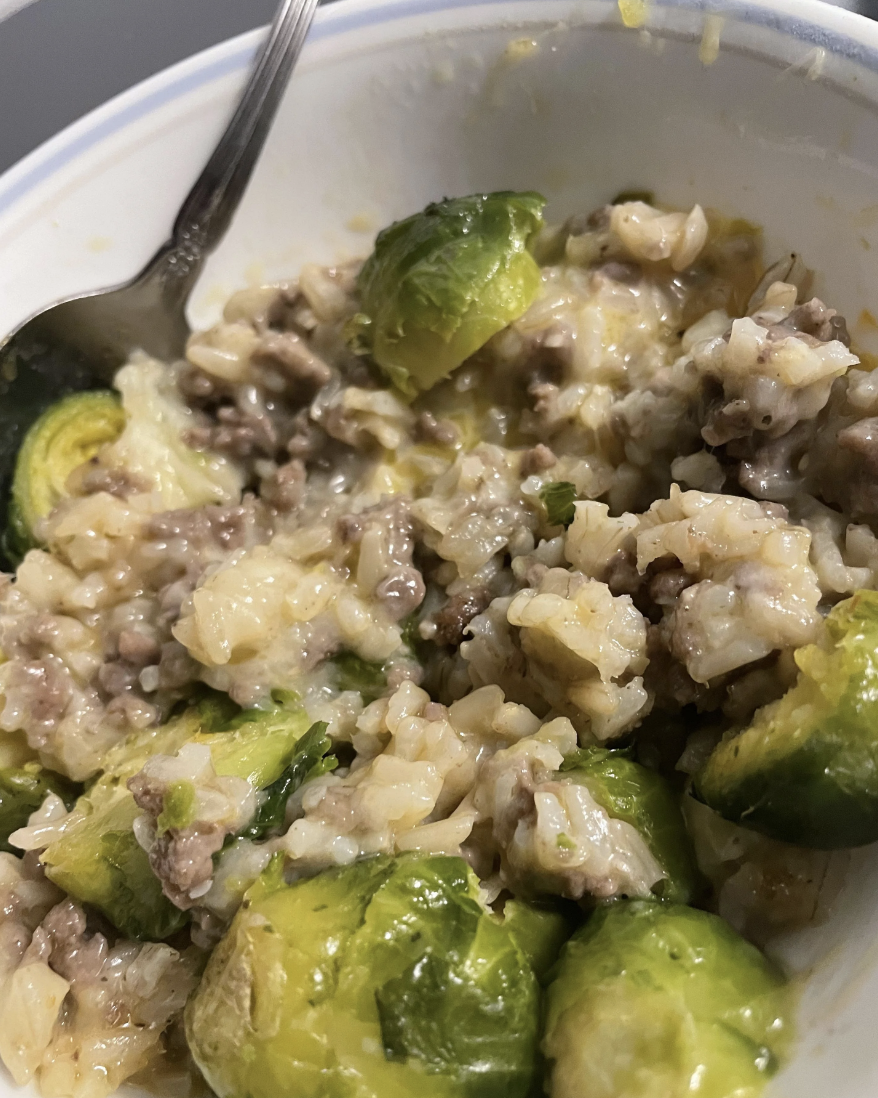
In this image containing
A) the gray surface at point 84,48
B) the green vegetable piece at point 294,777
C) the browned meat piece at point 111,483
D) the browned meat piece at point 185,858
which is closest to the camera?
the browned meat piece at point 185,858

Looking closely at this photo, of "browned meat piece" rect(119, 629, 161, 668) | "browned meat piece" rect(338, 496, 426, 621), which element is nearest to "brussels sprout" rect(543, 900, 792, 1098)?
"browned meat piece" rect(338, 496, 426, 621)

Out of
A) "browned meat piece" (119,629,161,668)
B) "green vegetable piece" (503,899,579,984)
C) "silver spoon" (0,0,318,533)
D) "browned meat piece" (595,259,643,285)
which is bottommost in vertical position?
"green vegetable piece" (503,899,579,984)

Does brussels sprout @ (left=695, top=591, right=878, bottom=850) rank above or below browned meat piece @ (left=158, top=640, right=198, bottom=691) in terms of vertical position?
above

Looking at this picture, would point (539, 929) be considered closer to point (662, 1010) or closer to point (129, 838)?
point (662, 1010)

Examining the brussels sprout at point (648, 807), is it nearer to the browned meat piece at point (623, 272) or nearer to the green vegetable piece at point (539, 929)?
the green vegetable piece at point (539, 929)

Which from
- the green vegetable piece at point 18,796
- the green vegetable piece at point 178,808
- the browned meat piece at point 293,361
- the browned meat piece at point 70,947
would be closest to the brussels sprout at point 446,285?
the browned meat piece at point 293,361

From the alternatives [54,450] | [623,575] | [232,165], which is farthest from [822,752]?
[232,165]

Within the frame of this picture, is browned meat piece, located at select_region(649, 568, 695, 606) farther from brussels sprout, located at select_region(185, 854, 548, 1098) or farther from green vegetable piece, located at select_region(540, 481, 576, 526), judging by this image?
brussels sprout, located at select_region(185, 854, 548, 1098)

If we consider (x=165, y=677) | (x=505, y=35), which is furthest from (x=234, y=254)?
(x=165, y=677)
